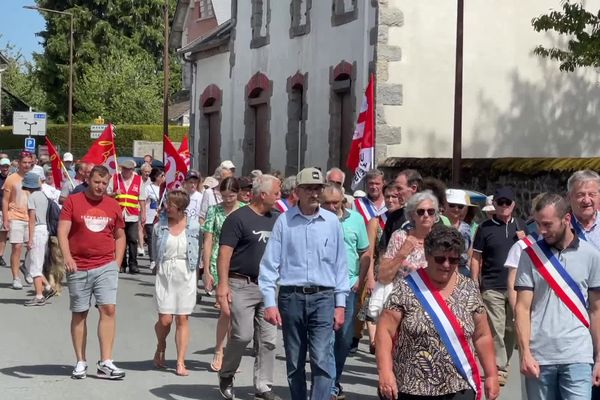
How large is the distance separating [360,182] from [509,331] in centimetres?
681

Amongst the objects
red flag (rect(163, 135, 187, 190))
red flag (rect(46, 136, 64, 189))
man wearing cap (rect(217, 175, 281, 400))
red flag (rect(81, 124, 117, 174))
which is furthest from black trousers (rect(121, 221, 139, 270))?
man wearing cap (rect(217, 175, 281, 400))

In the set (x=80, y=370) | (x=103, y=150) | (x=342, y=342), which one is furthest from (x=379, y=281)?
(x=103, y=150)

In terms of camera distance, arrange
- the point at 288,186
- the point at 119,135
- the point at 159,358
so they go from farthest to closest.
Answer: the point at 119,135 < the point at 288,186 < the point at 159,358

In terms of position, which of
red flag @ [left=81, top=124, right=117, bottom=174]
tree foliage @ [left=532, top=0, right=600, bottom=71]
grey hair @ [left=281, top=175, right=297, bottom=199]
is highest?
tree foliage @ [left=532, top=0, right=600, bottom=71]

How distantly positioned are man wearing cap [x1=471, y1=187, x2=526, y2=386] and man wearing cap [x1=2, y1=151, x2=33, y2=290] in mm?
9021

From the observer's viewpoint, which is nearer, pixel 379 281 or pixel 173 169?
pixel 379 281

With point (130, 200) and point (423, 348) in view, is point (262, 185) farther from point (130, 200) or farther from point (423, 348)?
point (130, 200)

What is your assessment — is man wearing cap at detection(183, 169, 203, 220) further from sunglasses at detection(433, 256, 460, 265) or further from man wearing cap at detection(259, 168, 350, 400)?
sunglasses at detection(433, 256, 460, 265)

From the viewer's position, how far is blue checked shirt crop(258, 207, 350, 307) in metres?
8.55

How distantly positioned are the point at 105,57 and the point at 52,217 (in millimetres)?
58002

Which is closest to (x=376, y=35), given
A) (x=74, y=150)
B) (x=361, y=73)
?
(x=361, y=73)

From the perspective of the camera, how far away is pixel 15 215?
714 inches

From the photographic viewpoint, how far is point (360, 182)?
17.7 metres

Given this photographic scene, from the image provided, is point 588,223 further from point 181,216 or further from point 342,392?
point 181,216
